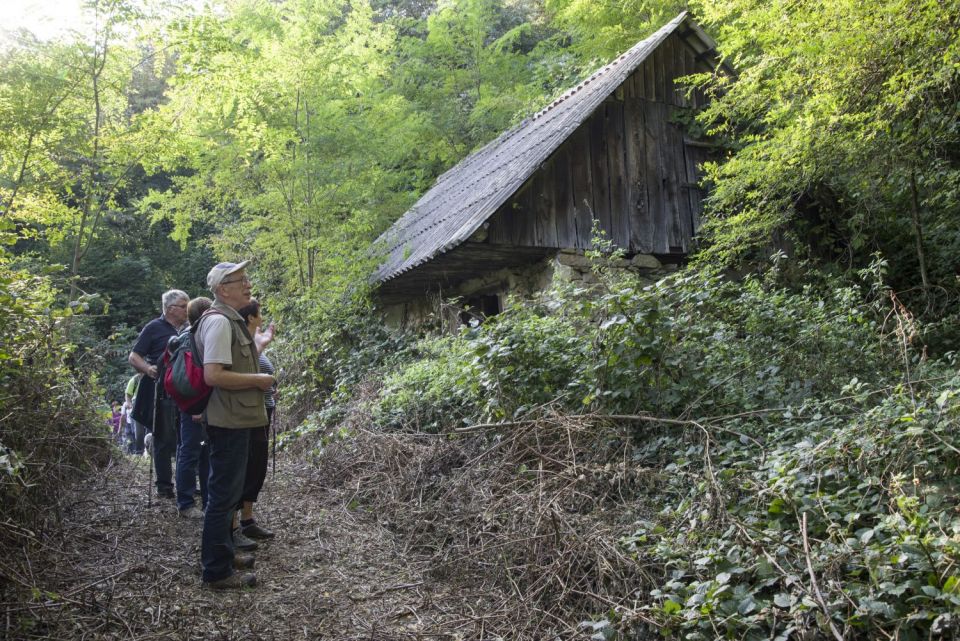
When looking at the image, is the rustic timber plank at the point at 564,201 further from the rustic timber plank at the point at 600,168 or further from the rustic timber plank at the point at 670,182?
the rustic timber plank at the point at 670,182

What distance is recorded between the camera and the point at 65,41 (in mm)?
6383

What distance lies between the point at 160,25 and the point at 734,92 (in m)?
5.98

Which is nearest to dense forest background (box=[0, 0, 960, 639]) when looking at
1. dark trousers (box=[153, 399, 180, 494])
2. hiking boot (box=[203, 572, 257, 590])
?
dark trousers (box=[153, 399, 180, 494])

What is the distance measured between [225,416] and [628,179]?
21.9 feet

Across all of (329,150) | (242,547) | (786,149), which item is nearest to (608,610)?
(242,547)

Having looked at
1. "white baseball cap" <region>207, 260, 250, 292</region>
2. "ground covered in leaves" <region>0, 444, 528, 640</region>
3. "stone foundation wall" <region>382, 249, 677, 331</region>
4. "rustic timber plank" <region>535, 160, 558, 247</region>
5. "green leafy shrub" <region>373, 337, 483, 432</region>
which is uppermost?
"rustic timber plank" <region>535, 160, 558, 247</region>

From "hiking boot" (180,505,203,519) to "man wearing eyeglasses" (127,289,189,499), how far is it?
551 mm

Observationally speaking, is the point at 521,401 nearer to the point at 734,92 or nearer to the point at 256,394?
the point at 256,394

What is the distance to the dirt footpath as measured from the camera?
3.10m

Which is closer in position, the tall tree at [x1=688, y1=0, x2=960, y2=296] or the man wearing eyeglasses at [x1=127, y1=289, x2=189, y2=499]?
the man wearing eyeglasses at [x1=127, y1=289, x2=189, y2=499]

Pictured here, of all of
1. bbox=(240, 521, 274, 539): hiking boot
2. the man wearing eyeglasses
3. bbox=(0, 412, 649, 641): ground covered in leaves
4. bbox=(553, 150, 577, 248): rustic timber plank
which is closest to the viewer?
bbox=(0, 412, 649, 641): ground covered in leaves

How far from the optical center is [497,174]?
30.9ft

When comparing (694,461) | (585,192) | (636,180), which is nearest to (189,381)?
(694,461)

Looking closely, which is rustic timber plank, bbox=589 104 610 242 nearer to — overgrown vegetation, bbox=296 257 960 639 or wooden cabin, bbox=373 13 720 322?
wooden cabin, bbox=373 13 720 322
